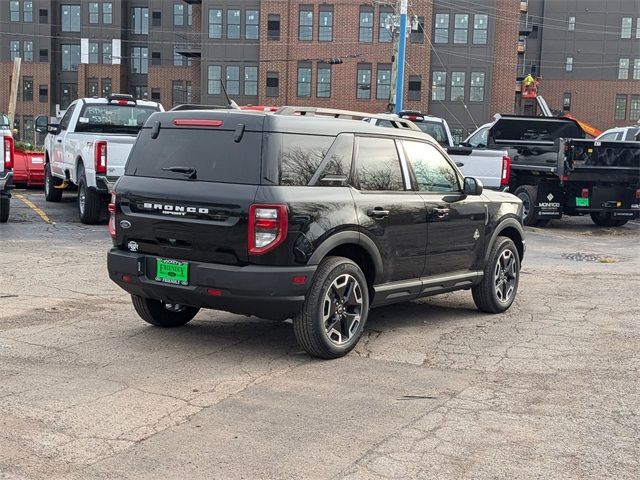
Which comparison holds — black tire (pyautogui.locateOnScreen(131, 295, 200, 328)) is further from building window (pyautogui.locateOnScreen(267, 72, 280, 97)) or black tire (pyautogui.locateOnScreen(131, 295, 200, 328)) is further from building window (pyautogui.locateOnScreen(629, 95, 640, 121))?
building window (pyautogui.locateOnScreen(629, 95, 640, 121))

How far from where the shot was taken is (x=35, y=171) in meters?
21.3

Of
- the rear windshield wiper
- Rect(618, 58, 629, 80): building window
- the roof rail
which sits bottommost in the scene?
the rear windshield wiper

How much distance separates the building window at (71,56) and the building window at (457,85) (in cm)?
3122

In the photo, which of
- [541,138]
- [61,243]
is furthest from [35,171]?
[541,138]

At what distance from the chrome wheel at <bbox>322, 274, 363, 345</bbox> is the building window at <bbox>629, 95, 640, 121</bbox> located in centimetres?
6037

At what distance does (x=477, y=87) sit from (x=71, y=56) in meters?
33.4

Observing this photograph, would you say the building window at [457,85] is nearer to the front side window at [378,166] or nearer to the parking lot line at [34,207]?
the parking lot line at [34,207]

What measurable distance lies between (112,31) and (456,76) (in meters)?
28.5

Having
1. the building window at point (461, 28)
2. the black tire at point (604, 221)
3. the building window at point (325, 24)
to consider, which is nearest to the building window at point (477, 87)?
the building window at point (461, 28)

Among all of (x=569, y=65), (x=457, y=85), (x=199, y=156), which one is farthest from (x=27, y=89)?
(x=199, y=156)

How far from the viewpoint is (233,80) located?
56000 millimetres

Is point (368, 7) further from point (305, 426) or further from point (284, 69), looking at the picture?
point (305, 426)

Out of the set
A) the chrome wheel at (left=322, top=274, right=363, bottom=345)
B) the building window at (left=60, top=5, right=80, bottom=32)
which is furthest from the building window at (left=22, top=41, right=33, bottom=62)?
the chrome wheel at (left=322, top=274, right=363, bottom=345)

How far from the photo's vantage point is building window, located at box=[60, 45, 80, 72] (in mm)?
65938
